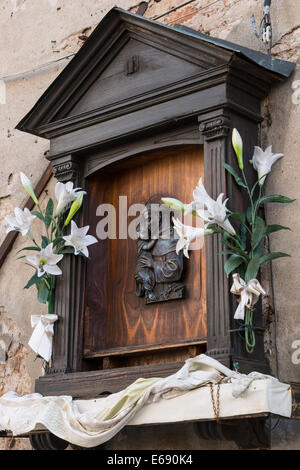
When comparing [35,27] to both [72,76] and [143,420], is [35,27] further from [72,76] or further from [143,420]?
[143,420]

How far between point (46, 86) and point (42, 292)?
1776 mm

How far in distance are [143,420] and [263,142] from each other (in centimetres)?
156

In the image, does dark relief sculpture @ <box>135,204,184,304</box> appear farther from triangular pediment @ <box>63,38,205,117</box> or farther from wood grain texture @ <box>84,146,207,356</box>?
triangular pediment @ <box>63,38,205,117</box>

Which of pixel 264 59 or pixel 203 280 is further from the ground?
pixel 264 59

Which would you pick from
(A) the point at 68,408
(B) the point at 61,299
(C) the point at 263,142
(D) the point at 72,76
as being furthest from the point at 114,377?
(D) the point at 72,76

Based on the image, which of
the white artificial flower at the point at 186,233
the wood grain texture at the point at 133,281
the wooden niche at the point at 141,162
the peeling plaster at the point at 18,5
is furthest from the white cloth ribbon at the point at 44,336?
the peeling plaster at the point at 18,5

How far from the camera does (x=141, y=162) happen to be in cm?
468

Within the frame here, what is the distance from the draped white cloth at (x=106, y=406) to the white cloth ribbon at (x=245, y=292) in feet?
0.96

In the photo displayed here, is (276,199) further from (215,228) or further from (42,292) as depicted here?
(42,292)

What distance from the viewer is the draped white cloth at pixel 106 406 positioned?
3.57m

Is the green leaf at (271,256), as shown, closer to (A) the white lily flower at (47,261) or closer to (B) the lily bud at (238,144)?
(B) the lily bud at (238,144)

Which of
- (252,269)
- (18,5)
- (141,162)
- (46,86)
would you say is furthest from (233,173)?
(18,5)

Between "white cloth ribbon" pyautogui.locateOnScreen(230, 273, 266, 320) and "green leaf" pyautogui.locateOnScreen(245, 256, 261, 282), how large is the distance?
0.04 meters
